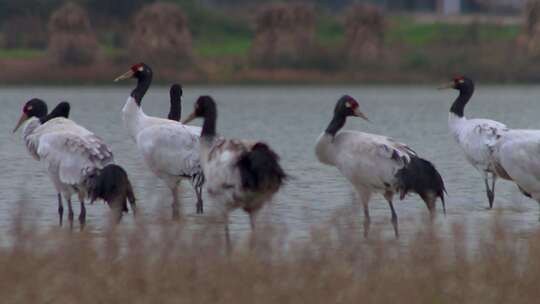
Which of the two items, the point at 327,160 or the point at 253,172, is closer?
the point at 253,172

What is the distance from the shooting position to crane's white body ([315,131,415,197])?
44.1 ft

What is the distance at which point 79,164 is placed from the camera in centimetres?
1353

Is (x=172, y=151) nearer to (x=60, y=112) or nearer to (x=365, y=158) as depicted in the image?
(x=60, y=112)

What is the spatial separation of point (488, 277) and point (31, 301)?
292 cm

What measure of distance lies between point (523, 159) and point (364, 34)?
138ft

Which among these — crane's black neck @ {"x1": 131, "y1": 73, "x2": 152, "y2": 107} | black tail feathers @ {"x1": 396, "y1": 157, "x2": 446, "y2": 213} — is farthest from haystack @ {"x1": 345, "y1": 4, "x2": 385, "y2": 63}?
black tail feathers @ {"x1": 396, "y1": 157, "x2": 446, "y2": 213}

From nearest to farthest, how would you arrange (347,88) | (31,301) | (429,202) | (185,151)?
1. (31,301)
2. (429,202)
3. (185,151)
4. (347,88)

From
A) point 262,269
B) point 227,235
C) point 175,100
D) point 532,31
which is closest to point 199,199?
point 175,100

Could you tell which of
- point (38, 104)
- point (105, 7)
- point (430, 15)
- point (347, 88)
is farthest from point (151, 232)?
point (430, 15)

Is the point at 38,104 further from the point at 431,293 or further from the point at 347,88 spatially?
the point at 347,88

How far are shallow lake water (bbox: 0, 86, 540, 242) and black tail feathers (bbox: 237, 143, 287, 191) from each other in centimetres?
48

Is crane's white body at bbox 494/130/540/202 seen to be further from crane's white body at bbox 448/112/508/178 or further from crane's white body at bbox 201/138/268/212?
crane's white body at bbox 201/138/268/212

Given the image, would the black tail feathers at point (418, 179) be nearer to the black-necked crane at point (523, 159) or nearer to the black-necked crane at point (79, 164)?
the black-necked crane at point (523, 159)

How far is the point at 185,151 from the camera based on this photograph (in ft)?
49.2
